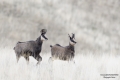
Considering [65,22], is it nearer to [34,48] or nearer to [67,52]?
[67,52]

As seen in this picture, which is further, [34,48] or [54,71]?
[34,48]

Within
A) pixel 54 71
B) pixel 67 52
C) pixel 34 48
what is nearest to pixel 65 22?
pixel 67 52

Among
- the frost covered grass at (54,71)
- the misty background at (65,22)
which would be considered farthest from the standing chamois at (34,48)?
the misty background at (65,22)

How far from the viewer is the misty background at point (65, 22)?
3300cm

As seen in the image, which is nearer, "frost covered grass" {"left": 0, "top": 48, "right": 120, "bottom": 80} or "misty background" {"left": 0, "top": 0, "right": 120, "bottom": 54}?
"frost covered grass" {"left": 0, "top": 48, "right": 120, "bottom": 80}

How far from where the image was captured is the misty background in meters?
33.0

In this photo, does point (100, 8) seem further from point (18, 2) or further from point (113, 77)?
point (113, 77)

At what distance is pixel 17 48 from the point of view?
35.6 ft

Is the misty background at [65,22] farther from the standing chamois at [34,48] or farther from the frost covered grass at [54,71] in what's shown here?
the frost covered grass at [54,71]

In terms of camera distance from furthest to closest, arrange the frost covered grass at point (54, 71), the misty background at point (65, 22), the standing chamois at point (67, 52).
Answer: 1. the misty background at point (65, 22)
2. the standing chamois at point (67, 52)
3. the frost covered grass at point (54, 71)

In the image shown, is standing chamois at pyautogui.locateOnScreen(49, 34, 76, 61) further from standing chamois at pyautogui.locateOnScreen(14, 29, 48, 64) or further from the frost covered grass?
standing chamois at pyautogui.locateOnScreen(14, 29, 48, 64)

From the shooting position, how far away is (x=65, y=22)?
36.5 metres

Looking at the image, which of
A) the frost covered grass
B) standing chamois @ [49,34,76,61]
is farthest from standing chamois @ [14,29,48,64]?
standing chamois @ [49,34,76,61]

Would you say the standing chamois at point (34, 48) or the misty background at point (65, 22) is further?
the misty background at point (65, 22)
